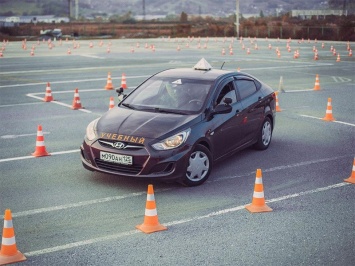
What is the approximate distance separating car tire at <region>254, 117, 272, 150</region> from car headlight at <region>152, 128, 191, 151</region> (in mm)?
2816

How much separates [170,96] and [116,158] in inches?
72.3

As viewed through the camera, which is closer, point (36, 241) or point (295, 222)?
point (36, 241)

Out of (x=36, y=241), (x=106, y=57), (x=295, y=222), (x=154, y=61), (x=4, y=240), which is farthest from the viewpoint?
(x=106, y=57)

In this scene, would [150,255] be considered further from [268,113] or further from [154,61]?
[154,61]

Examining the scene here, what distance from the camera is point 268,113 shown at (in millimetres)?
11898

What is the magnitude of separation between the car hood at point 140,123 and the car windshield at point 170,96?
0.27 metres

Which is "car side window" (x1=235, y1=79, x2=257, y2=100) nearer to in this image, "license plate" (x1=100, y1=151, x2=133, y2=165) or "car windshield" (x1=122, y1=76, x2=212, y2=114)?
"car windshield" (x1=122, y1=76, x2=212, y2=114)

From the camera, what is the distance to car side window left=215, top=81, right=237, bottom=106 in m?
10.4

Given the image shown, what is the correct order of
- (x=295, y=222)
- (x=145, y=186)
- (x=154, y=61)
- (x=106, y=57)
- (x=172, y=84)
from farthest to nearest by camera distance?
(x=106, y=57)
(x=154, y=61)
(x=172, y=84)
(x=145, y=186)
(x=295, y=222)

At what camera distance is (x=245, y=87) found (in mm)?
11398

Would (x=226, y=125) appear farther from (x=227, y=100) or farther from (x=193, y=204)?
(x=193, y=204)

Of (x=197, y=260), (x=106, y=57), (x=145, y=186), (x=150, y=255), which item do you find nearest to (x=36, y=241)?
(x=150, y=255)

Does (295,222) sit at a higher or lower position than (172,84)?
lower

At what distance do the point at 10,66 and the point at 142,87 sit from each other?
22439 millimetres
